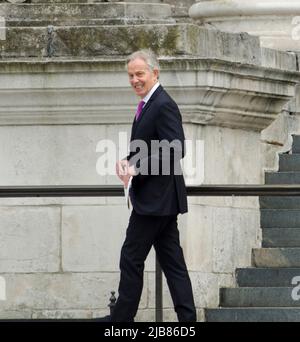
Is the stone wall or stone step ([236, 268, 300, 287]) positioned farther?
stone step ([236, 268, 300, 287])

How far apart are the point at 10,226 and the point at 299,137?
3508 millimetres

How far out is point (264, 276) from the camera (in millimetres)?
15398

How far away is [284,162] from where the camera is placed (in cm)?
1719

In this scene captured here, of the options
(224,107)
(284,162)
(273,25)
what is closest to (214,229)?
(224,107)

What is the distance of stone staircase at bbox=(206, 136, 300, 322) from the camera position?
14.9 m

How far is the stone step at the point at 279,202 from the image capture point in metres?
16.2

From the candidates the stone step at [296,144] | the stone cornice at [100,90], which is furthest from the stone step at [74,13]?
the stone step at [296,144]

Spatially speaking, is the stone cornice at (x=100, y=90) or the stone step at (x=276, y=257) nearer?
the stone cornice at (x=100, y=90)

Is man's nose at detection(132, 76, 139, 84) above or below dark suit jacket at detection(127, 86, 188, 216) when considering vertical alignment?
above

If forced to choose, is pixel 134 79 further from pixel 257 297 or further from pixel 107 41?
pixel 257 297

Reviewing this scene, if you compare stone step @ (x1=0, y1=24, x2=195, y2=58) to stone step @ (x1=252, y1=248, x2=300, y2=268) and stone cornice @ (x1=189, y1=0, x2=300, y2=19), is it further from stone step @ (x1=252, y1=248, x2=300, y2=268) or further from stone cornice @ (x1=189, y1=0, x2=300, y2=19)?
stone cornice @ (x1=189, y1=0, x2=300, y2=19)

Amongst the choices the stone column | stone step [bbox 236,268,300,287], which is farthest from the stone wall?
the stone column

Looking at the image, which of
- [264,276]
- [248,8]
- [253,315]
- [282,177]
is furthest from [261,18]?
[253,315]

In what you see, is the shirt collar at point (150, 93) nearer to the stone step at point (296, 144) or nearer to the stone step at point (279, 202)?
the stone step at point (279, 202)
